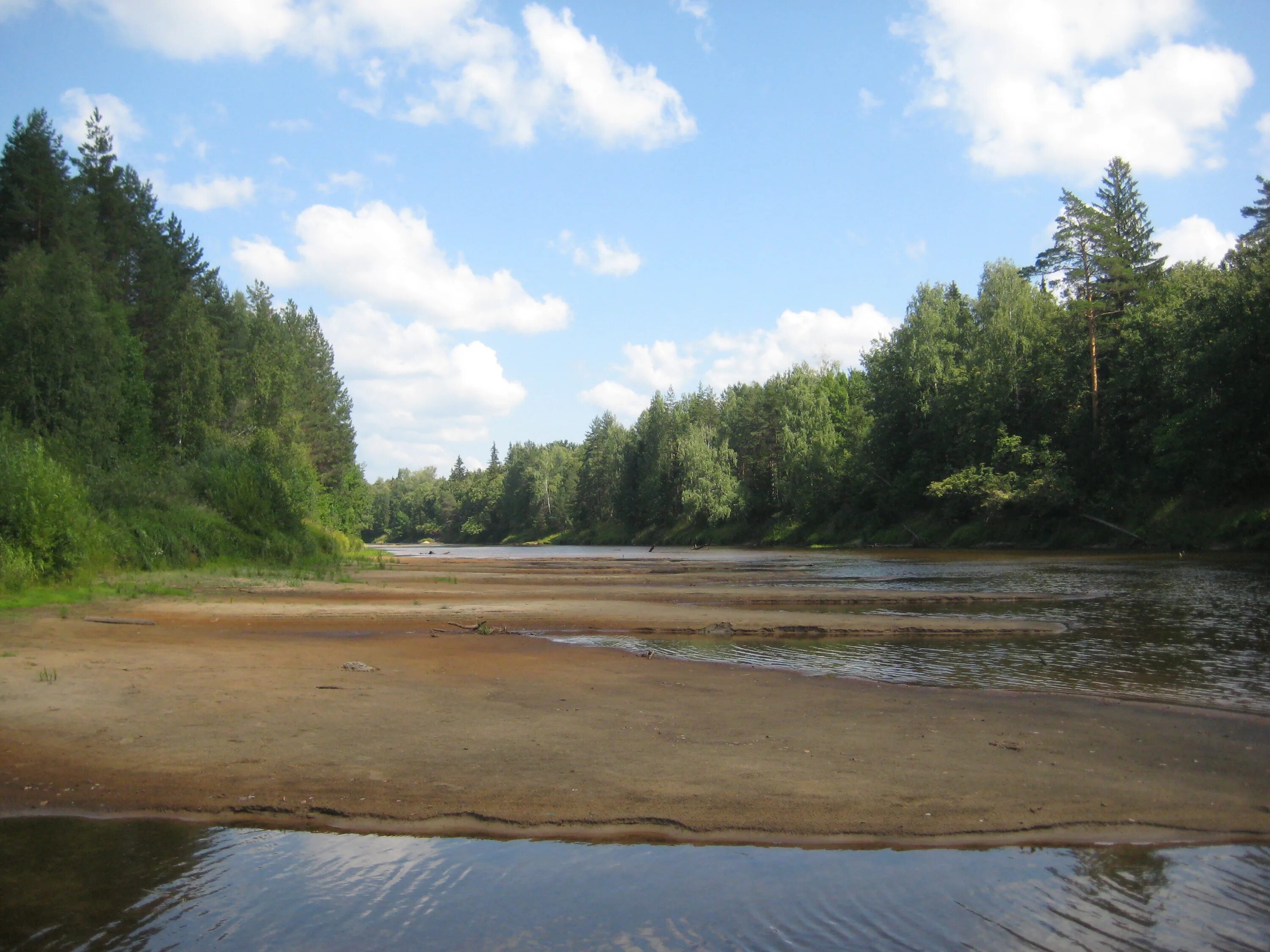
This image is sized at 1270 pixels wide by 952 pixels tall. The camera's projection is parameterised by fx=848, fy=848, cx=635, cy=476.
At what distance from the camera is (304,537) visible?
4278 centimetres

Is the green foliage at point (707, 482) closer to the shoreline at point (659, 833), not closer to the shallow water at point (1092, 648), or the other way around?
the shallow water at point (1092, 648)

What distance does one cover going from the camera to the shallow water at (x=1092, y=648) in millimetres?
12539

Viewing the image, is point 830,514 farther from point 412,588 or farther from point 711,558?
point 412,588

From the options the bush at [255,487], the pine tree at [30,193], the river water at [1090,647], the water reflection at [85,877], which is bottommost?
the river water at [1090,647]

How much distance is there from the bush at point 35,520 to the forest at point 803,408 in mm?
60

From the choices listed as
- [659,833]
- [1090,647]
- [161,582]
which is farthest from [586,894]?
[161,582]

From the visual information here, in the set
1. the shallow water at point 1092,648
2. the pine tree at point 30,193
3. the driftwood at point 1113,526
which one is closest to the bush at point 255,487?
the pine tree at point 30,193

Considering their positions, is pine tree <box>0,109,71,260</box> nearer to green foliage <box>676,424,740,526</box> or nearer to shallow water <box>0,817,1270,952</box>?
shallow water <box>0,817,1270,952</box>

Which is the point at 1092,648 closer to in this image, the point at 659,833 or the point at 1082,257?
the point at 659,833

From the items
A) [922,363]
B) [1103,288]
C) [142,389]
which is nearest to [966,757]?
[142,389]

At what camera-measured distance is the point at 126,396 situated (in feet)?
137

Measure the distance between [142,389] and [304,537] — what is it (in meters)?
11.3

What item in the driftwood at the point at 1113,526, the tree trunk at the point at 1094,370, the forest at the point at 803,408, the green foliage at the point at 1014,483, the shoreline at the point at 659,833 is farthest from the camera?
the tree trunk at the point at 1094,370

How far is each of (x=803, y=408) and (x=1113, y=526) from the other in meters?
49.6
